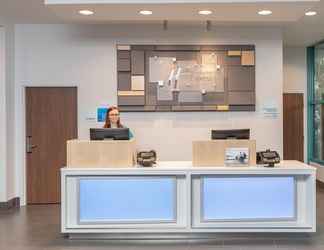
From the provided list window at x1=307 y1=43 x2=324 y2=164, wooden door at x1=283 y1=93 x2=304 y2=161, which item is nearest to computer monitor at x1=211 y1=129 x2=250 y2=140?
window at x1=307 y1=43 x2=324 y2=164

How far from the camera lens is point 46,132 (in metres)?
7.50

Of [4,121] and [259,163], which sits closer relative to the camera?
[259,163]

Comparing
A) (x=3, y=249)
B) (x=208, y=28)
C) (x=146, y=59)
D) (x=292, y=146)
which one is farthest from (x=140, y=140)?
(x=292, y=146)

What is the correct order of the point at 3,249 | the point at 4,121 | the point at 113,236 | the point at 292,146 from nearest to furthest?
the point at 3,249
the point at 113,236
the point at 4,121
the point at 292,146

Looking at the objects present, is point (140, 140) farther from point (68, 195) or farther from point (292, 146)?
point (292, 146)

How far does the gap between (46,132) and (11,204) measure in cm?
131

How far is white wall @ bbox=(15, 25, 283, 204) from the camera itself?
738 cm

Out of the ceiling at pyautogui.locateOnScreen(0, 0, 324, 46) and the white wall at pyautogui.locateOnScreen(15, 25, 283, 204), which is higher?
the ceiling at pyautogui.locateOnScreen(0, 0, 324, 46)

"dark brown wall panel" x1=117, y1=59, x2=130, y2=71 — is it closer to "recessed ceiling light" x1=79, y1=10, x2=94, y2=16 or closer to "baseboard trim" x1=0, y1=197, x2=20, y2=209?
"recessed ceiling light" x1=79, y1=10, x2=94, y2=16

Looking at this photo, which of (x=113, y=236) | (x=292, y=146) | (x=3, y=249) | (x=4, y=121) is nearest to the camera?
(x=3, y=249)

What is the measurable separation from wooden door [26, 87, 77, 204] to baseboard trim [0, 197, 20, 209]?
0.19m

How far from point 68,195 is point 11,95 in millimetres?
2847

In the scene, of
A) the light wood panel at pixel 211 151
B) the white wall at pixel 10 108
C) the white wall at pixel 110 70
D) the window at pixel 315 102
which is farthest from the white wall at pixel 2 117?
the window at pixel 315 102

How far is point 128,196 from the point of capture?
5.17 meters
